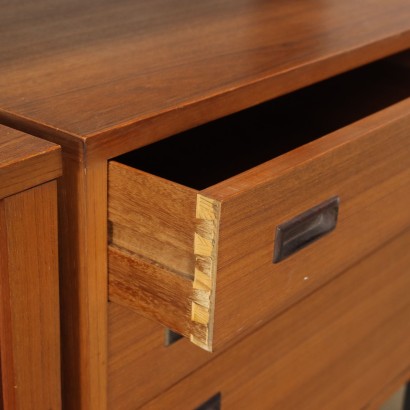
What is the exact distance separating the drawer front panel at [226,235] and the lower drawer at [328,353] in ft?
0.46

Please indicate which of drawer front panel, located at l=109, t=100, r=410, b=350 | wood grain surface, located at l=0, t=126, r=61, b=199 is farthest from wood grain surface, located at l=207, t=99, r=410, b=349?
wood grain surface, located at l=0, t=126, r=61, b=199

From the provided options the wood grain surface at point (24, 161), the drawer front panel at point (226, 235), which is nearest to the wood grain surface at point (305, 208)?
the drawer front panel at point (226, 235)

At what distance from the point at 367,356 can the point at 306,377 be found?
13 centimetres

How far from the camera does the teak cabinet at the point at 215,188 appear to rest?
0.57 meters

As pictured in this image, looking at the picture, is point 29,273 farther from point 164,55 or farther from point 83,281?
point 164,55

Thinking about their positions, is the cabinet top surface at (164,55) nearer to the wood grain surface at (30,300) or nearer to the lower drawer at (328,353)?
Answer: the wood grain surface at (30,300)

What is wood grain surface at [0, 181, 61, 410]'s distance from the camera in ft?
1.76

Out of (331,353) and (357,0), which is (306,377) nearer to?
(331,353)

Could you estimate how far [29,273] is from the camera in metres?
0.56

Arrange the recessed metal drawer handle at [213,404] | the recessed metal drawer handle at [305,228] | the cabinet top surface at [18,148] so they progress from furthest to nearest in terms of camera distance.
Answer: the recessed metal drawer handle at [213,404] < the recessed metal drawer handle at [305,228] < the cabinet top surface at [18,148]

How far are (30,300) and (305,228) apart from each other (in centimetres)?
22

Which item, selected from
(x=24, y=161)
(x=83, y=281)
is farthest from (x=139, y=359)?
(x=24, y=161)

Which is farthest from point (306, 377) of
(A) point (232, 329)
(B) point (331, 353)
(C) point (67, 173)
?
(C) point (67, 173)

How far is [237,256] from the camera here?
0.57m
